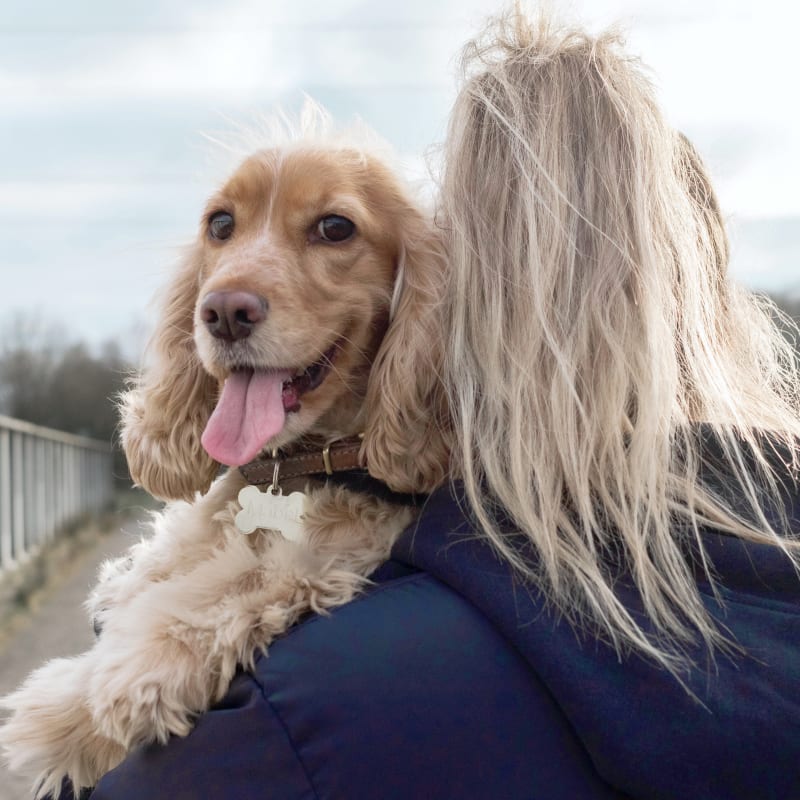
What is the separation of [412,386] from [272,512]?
1.48 ft

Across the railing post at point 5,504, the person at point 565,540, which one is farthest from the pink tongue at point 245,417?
the railing post at point 5,504

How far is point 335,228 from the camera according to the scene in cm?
229

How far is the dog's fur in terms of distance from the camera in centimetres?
177

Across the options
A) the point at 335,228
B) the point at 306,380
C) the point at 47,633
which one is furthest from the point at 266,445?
the point at 47,633

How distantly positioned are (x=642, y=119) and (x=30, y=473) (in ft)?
61.0

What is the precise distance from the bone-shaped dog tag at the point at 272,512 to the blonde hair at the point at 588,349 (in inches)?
19.9

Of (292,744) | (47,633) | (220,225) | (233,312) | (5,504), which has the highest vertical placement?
(220,225)

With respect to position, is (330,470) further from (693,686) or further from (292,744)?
(693,686)

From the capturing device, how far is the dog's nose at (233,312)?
2.08 m

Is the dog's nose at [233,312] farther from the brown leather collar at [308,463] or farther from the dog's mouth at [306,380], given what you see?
the brown leather collar at [308,463]

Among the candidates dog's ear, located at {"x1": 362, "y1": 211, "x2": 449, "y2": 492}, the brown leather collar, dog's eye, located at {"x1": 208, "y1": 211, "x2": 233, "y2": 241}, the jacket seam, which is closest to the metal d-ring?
the brown leather collar

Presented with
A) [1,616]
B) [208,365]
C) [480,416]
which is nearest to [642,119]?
[480,416]

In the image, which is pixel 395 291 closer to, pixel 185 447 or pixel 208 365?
pixel 208 365

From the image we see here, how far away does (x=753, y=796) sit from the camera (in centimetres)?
128
